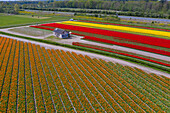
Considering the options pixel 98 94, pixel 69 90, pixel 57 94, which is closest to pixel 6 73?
pixel 57 94

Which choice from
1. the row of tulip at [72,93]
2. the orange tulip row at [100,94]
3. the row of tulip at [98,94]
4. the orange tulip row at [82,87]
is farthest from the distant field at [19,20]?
the row of tulip at [98,94]

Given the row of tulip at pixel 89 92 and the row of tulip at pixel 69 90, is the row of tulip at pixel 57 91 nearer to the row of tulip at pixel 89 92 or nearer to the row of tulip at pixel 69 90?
the row of tulip at pixel 69 90

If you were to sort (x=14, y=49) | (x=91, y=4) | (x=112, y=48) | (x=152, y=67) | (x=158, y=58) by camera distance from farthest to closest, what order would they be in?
(x=91, y=4) → (x=112, y=48) → (x=14, y=49) → (x=158, y=58) → (x=152, y=67)

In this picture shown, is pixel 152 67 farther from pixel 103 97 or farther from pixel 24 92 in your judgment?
pixel 24 92

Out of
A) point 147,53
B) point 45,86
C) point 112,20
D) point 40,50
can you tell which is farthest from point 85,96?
point 112,20

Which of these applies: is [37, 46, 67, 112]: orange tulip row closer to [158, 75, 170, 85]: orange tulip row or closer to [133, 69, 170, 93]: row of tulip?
A: [133, 69, 170, 93]: row of tulip

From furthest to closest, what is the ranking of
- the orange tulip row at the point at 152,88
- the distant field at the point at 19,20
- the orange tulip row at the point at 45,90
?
1. the distant field at the point at 19,20
2. the orange tulip row at the point at 152,88
3. the orange tulip row at the point at 45,90

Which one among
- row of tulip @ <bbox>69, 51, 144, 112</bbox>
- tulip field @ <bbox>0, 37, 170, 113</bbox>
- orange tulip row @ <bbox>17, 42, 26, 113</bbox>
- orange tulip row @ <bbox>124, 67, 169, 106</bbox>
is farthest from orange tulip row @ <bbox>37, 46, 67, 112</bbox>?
orange tulip row @ <bbox>124, 67, 169, 106</bbox>

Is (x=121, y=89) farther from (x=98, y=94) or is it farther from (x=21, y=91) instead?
(x=21, y=91)
